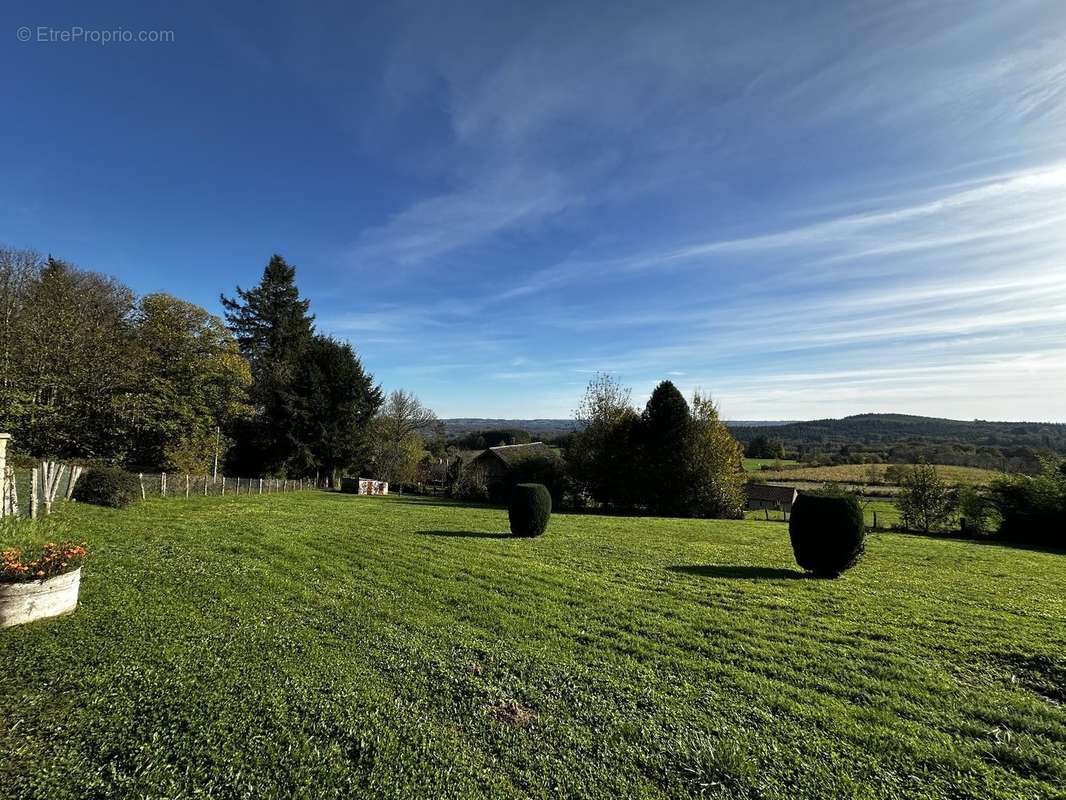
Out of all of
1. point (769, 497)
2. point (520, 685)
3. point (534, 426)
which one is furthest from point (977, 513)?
point (534, 426)

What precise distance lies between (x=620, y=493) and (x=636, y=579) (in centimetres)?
1891

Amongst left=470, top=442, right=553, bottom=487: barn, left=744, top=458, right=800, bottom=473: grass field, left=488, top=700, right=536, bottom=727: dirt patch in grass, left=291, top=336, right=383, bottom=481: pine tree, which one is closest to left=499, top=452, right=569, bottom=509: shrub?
left=470, top=442, right=553, bottom=487: barn

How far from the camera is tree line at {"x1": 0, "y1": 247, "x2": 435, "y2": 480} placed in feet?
68.1

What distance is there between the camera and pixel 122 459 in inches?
930

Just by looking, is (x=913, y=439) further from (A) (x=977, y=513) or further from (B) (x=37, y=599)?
(B) (x=37, y=599)

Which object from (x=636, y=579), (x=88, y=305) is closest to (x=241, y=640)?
(x=636, y=579)

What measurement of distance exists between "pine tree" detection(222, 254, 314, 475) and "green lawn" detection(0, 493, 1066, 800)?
2504 cm

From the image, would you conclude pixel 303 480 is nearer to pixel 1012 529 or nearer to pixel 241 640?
pixel 241 640

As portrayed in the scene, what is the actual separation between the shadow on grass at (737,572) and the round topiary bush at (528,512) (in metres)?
4.54

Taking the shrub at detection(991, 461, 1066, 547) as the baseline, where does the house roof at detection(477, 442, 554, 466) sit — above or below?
above

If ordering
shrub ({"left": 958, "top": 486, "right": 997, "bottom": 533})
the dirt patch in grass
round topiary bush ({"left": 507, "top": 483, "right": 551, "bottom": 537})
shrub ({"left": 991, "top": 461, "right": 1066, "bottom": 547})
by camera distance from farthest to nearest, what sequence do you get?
shrub ({"left": 958, "top": 486, "right": 997, "bottom": 533})
shrub ({"left": 991, "top": 461, "right": 1066, "bottom": 547})
round topiary bush ({"left": 507, "top": 483, "right": 551, "bottom": 537})
the dirt patch in grass

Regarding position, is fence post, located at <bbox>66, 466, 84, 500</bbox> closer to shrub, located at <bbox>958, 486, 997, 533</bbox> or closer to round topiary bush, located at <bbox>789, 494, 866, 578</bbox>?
round topiary bush, located at <bbox>789, 494, 866, 578</bbox>

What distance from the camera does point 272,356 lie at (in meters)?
39.0

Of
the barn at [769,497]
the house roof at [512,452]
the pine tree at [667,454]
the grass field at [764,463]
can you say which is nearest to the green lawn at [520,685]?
the pine tree at [667,454]
